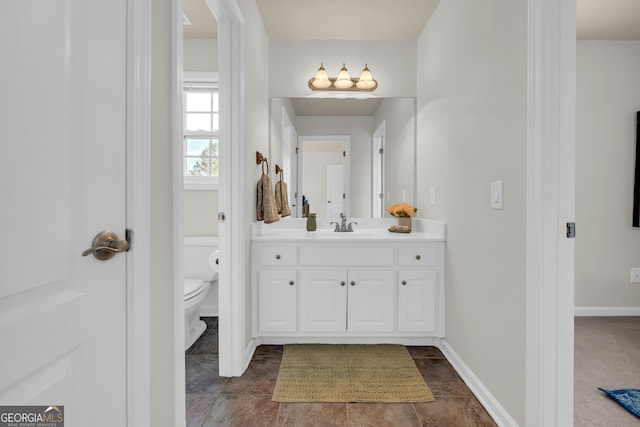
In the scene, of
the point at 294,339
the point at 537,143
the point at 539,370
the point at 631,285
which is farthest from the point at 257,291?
the point at 631,285

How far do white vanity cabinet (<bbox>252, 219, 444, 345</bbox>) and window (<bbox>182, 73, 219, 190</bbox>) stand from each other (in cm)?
109

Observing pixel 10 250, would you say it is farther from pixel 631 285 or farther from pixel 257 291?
pixel 631 285

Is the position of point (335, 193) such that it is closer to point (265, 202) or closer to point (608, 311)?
point (265, 202)

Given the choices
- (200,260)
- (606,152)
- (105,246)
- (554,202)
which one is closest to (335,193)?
(200,260)

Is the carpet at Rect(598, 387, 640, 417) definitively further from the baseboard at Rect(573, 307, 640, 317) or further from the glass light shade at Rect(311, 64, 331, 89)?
the glass light shade at Rect(311, 64, 331, 89)

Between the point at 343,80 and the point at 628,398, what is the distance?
278 centimetres

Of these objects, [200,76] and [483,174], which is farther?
[200,76]

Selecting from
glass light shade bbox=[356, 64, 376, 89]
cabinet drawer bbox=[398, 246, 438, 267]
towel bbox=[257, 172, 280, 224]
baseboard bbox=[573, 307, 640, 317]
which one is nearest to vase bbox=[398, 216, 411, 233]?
cabinet drawer bbox=[398, 246, 438, 267]

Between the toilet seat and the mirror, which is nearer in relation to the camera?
the toilet seat

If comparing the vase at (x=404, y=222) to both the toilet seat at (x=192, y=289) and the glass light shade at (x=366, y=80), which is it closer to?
the glass light shade at (x=366, y=80)

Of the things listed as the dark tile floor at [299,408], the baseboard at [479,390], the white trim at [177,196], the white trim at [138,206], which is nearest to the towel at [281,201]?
the dark tile floor at [299,408]

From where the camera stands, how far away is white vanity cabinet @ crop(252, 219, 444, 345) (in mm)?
2408

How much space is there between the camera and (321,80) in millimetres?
2902

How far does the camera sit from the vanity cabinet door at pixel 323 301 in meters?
2.41
